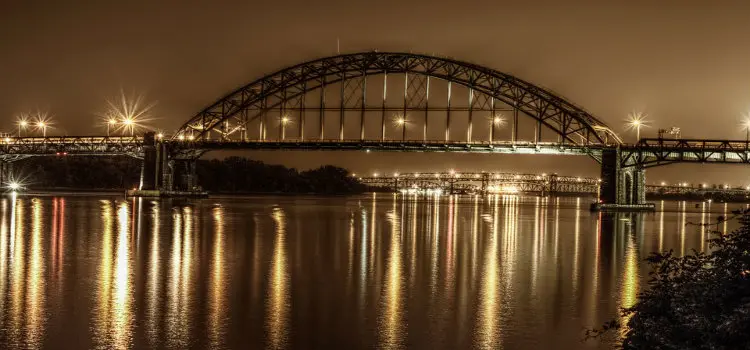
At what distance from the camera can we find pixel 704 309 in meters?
10.3

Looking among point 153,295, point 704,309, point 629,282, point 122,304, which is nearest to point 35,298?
Result: point 122,304

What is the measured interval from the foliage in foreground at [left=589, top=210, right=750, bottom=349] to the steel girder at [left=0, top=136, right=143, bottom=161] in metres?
119

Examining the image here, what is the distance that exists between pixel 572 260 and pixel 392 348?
17552 mm

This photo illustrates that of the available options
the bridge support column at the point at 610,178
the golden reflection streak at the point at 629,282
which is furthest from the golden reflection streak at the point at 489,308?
the bridge support column at the point at 610,178

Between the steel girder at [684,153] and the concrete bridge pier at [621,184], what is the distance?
823 millimetres

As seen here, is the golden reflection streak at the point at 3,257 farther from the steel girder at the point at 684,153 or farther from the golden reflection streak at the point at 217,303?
the steel girder at the point at 684,153

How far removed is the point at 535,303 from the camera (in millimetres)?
18281

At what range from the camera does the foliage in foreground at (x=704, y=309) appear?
31.8 ft

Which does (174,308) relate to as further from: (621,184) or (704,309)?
(621,184)

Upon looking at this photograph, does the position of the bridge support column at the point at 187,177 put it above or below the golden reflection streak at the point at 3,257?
above

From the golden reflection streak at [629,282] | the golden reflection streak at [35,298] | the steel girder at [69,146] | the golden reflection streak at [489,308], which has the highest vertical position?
the steel girder at [69,146]

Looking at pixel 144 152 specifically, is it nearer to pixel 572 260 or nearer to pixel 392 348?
pixel 572 260

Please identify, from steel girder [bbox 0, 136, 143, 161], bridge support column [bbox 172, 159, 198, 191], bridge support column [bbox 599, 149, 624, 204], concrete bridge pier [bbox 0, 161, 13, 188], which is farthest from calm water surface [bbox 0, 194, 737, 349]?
concrete bridge pier [bbox 0, 161, 13, 188]

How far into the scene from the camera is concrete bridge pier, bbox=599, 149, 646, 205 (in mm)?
95938
